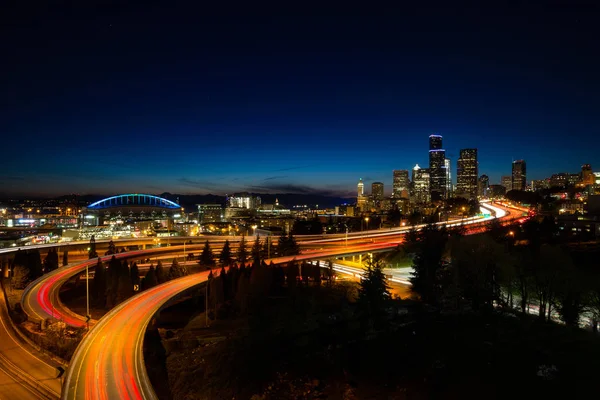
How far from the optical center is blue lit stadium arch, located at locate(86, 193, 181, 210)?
175m

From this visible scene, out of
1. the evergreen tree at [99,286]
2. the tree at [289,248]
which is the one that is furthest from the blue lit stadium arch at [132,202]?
the evergreen tree at [99,286]

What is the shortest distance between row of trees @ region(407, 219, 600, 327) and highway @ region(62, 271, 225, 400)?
61.5ft

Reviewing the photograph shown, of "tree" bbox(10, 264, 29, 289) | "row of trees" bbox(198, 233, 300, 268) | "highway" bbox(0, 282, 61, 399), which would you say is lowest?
"highway" bbox(0, 282, 61, 399)

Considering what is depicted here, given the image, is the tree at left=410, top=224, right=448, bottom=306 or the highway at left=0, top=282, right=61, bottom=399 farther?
the tree at left=410, top=224, right=448, bottom=306

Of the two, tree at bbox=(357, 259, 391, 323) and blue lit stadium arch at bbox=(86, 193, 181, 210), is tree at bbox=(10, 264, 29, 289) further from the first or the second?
blue lit stadium arch at bbox=(86, 193, 181, 210)

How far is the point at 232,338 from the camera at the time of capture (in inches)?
853

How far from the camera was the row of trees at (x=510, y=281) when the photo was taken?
2203cm

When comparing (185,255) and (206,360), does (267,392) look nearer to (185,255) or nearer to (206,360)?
(206,360)

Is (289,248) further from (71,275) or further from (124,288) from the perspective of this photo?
(71,275)

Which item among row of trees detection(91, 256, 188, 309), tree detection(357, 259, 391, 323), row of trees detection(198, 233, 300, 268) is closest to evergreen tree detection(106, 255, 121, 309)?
row of trees detection(91, 256, 188, 309)

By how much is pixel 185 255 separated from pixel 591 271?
3858cm

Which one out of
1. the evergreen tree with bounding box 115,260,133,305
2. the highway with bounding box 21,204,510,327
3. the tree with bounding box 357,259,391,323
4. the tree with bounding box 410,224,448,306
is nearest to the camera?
the tree with bounding box 357,259,391,323

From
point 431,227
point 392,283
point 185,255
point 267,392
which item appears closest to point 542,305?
point 392,283

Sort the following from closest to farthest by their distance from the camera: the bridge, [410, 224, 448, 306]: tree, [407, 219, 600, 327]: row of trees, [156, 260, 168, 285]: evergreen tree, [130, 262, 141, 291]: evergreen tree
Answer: the bridge < [407, 219, 600, 327]: row of trees < [410, 224, 448, 306]: tree < [130, 262, 141, 291]: evergreen tree < [156, 260, 168, 285]: evergreen tree
